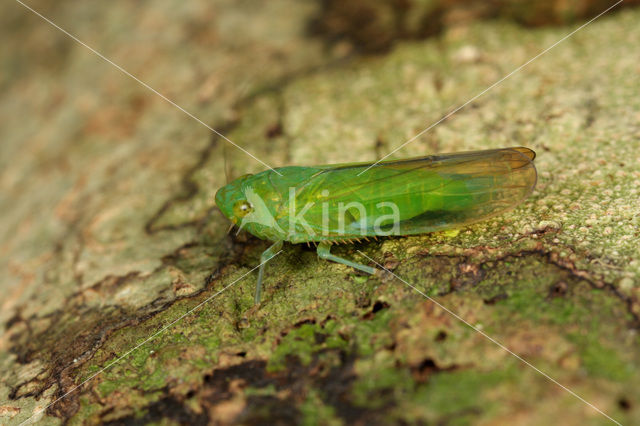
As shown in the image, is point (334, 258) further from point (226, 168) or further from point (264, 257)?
point (226, 168)

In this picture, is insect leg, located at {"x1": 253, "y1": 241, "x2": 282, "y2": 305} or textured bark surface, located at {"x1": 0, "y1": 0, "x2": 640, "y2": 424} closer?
textured bark surface, located at {"x1": 0, "y1": 0, "x2": 640, "y2": 424}

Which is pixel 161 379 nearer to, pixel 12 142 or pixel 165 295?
pixel 165 295

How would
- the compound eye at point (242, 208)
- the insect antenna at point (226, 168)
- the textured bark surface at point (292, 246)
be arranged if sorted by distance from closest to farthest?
1. the textured bark surface at point (292, 246)
2. the compound eye at point (242, 208)
3. the insect antenna at point (226, 168)

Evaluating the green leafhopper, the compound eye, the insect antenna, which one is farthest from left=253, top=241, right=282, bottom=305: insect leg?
the insect antenna

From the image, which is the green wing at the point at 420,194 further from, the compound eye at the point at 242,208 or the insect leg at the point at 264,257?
the compound eye at the point at 242,208

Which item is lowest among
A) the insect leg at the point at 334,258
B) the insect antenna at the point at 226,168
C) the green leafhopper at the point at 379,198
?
the insect leg at the point at 334,258

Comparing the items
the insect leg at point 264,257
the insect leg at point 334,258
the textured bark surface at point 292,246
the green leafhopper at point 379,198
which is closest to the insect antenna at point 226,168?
the textured bark surface at point 292,246

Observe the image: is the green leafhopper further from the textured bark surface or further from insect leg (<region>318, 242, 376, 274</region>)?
the textured bark surface
